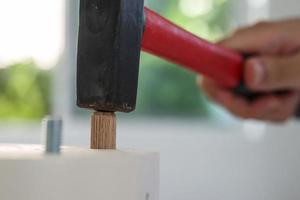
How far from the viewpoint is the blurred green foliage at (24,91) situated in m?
2.24

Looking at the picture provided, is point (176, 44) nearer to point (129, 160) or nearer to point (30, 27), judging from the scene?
point (129, 160)

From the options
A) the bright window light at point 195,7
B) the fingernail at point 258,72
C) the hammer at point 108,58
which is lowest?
the hammer at point 108,58

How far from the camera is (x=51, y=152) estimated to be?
41cm

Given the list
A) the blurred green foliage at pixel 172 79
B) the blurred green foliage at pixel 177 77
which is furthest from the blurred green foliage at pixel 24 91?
the blurred green foliage at pixel 177 77

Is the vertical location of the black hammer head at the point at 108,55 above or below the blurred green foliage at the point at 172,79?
below

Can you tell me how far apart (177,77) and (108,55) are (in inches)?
66.4

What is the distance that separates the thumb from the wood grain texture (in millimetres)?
571

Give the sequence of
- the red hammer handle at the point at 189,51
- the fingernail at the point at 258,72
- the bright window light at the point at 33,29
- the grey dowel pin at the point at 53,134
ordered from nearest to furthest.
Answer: the grey dowel pin at the point at 53,134 → the red hammer handle at the point at 189,51 → the fingernail at the point at 258,72 → the bright window light at the point at 33,29

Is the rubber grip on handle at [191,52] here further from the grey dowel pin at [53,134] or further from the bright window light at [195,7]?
the bright window light at [195,7]

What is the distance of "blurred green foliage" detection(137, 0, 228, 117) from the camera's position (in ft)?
7.04

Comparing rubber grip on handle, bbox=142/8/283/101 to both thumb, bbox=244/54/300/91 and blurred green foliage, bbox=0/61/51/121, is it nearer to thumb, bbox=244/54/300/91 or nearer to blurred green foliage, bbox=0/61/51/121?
thumb, bbox=244/54/300/91

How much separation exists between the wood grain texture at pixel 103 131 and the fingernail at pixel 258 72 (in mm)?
566

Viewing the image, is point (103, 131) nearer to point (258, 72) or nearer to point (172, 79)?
point (258, 72)

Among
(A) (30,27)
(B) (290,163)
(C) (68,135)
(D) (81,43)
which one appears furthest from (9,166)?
(A) (30,27)
